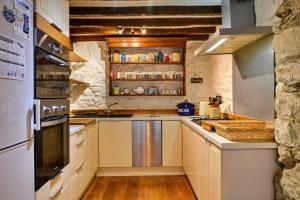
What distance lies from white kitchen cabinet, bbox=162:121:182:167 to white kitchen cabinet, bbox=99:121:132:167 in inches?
20.9

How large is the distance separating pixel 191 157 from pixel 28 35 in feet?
7.70

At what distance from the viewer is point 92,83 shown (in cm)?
470

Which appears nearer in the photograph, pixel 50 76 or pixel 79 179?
pixel 50 76

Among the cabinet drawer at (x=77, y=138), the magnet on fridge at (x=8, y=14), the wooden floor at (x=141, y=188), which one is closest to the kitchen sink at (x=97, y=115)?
the wooden floor at (x=141, y=188)

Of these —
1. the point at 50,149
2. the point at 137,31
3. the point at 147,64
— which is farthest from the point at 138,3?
the point at 50,149

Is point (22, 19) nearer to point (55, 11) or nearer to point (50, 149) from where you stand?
point (55, 11)

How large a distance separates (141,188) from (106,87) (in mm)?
1934

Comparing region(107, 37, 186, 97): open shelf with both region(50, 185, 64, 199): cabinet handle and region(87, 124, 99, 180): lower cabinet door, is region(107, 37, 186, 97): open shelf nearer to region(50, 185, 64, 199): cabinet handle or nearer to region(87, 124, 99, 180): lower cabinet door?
region(87, 124, 99, 180): lower cabinet door

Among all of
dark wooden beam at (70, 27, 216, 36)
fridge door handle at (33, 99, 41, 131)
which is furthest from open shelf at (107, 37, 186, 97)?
fridge door handle at (33, 99, 41, 131)

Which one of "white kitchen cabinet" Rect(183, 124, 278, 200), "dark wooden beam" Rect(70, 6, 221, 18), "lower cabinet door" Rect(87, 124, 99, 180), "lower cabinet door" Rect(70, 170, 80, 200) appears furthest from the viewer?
"lower cabinet door" Rect(87, 124, 99, 180)

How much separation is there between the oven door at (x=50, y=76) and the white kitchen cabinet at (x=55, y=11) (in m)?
0.29

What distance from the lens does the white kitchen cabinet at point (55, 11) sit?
1818 mm

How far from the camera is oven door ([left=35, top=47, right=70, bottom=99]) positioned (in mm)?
1702

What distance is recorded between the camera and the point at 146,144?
4090 millimetres
